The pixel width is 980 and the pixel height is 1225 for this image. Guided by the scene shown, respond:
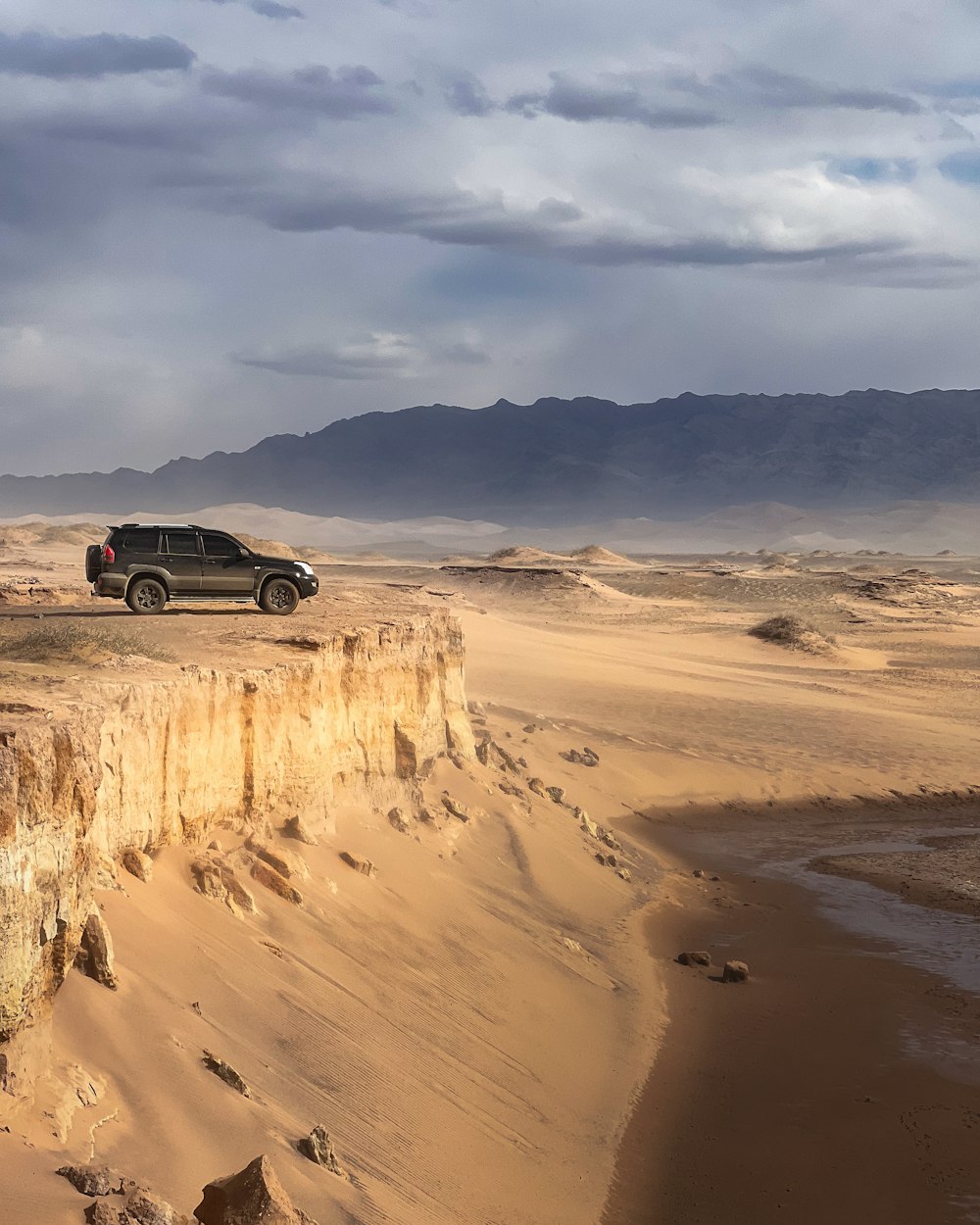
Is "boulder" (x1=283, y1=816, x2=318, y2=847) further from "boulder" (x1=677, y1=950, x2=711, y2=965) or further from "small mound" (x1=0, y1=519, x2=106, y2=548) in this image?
"small mound" (x1=0, y1=519, x2=106, y2=548)

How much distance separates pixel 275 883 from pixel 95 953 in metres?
3.38

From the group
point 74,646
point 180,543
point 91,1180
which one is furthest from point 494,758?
point 91,1180

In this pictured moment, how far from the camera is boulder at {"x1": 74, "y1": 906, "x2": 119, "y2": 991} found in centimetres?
784

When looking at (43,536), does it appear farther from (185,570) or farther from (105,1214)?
(105,1214)

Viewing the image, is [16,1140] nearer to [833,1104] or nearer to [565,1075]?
[565,1075]

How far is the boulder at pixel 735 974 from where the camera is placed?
14258 mm

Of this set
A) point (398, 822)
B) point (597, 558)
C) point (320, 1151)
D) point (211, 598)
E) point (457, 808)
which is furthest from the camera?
point (597, 558)

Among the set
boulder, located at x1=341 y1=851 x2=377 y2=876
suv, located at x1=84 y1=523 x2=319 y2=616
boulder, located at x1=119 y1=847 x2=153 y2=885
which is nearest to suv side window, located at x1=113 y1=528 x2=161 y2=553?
suv, located at x1=84 y1=523 x2=319 y2=616

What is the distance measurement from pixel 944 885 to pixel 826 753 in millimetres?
8524

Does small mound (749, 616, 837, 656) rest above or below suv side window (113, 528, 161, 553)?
below

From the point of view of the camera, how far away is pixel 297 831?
1244cm

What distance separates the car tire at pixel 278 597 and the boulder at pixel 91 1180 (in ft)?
38.7

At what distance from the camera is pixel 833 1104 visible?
11.3 metres

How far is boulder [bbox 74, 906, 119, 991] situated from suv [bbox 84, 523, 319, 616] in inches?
368
